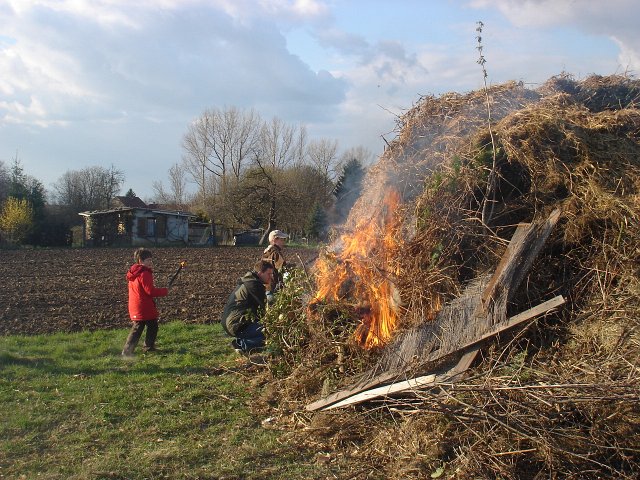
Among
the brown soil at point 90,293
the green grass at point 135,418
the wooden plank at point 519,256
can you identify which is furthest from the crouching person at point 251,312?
the wooden plank at point 519,256

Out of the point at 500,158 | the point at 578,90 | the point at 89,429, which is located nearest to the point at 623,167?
the point at 500,158

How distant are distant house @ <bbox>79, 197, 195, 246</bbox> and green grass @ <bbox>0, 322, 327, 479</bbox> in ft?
117

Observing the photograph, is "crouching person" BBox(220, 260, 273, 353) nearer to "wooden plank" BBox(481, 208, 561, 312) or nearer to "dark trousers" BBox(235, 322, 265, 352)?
"dark trousers" BBox(235, 322, 265, 352)

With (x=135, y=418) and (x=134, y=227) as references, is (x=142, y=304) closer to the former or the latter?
(x=135, y=418)

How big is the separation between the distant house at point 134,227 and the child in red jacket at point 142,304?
117 feet

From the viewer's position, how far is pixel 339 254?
22.0ft

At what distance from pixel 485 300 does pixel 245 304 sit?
3.61 metres

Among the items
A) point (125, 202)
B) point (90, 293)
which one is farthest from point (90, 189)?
point (90, 293)

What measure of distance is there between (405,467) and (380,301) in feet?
6.18

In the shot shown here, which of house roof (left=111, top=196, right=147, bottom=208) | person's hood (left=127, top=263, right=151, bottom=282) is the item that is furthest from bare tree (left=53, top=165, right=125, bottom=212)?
person's hood (left=127, top=263, right=151, bottom=282)

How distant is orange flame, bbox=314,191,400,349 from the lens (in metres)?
5.79

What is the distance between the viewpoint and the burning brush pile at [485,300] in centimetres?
411

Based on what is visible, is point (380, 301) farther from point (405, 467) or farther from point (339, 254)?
point (405, 467)

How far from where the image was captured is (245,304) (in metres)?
7.70
